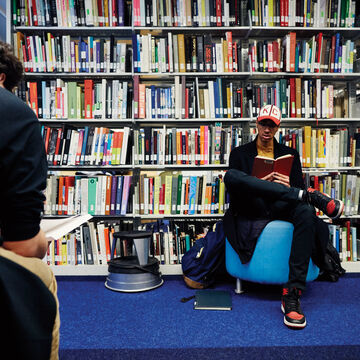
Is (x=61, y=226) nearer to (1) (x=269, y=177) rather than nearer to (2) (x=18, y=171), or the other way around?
(2) (x=18, y=171)

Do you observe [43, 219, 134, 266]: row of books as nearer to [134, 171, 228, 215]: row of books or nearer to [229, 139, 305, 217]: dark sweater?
[134, 171, 228, 215]: row of books

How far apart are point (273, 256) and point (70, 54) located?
2.18m

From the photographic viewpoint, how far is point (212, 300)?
6.84ft

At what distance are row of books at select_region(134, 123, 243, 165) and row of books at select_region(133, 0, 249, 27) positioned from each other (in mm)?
850

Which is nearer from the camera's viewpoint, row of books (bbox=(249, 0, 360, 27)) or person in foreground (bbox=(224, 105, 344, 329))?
person in foreground (bbox=(224, 105, 344, 329))

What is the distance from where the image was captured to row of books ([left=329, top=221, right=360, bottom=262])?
267cm

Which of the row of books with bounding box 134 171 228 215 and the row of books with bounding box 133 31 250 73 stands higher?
the row of books with bounding box 133 31 250 73

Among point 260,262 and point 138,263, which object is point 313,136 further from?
point 138,263

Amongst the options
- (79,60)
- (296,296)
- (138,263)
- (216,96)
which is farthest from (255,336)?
(79,60)

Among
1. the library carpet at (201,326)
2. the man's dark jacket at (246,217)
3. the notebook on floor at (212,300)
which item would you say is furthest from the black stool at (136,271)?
the man's dark jacket at (246,217)

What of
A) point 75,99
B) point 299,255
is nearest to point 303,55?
point 299,255

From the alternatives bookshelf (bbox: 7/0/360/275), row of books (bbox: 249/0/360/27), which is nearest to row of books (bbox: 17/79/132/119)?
bookshelf (bbox: 7/0/360/275)

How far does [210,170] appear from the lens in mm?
2902

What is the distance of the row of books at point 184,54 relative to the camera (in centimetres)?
265
